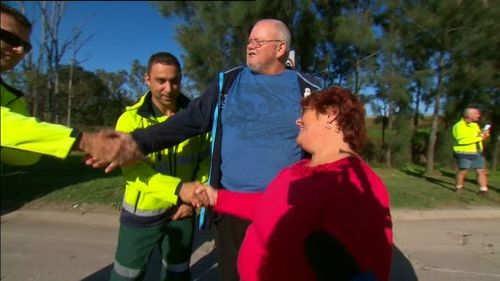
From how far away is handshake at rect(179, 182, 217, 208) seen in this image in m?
2.27

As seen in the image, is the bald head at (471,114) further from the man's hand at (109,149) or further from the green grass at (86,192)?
the man's hand at (109,149)

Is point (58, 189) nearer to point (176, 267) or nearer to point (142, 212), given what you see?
point (176, 267)

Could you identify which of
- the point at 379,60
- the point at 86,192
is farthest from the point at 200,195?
the point at 379,60

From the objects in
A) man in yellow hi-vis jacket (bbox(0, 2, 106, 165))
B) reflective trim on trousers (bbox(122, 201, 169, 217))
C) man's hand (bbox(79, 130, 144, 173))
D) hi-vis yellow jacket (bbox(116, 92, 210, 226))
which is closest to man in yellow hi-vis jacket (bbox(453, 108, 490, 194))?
hi-vis yellow jacket (bbox(116, 92, 210, 226))

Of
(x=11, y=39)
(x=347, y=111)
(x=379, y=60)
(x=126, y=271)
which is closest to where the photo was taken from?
(x=347, y=111)

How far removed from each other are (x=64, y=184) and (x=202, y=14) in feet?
13.8

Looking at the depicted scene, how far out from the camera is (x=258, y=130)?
231 centimetres

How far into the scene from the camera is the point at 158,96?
9.24ft

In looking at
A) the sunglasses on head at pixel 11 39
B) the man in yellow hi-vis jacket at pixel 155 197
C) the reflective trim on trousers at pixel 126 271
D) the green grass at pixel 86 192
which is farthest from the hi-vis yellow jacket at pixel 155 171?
the green grass at pixel 86 192

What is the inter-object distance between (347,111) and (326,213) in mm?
436

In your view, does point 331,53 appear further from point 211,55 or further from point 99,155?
point 99,155

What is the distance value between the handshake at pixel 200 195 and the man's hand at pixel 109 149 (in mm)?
316

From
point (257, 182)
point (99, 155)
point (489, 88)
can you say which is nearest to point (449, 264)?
point (489, 88)

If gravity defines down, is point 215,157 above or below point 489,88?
below
